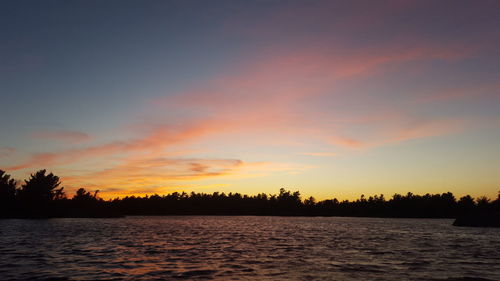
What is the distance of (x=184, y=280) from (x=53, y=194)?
20244 centimetres

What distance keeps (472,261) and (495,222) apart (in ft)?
396

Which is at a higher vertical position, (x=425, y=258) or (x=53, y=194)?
(x=53, y=194)

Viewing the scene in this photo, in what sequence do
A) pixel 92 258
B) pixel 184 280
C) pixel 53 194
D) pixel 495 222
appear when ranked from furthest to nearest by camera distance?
1. pixel 53 194
2. pixel 495 222
3. pixel 92 258
4. pixel 184 280

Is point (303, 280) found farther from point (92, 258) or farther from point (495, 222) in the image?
point (495, 222)

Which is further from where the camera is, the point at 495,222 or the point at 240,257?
the point at 495,222

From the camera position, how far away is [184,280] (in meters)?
24.7

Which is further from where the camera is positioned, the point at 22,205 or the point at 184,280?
the point at 22,205

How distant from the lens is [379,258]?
123 feet

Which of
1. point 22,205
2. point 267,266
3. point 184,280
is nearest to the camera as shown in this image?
point 184,280

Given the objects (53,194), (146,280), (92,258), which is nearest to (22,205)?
(53,194)

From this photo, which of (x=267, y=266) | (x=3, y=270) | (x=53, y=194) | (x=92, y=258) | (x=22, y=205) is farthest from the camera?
(x=53, y=194)

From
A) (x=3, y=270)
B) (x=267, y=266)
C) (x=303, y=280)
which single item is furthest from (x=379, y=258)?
(x=3, y=270)

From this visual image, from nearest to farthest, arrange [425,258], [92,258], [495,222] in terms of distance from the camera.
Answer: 1. [92,258]
2. [425,258]
3. [495,222]

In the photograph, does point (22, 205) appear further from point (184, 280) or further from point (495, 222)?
point (495, 222)
